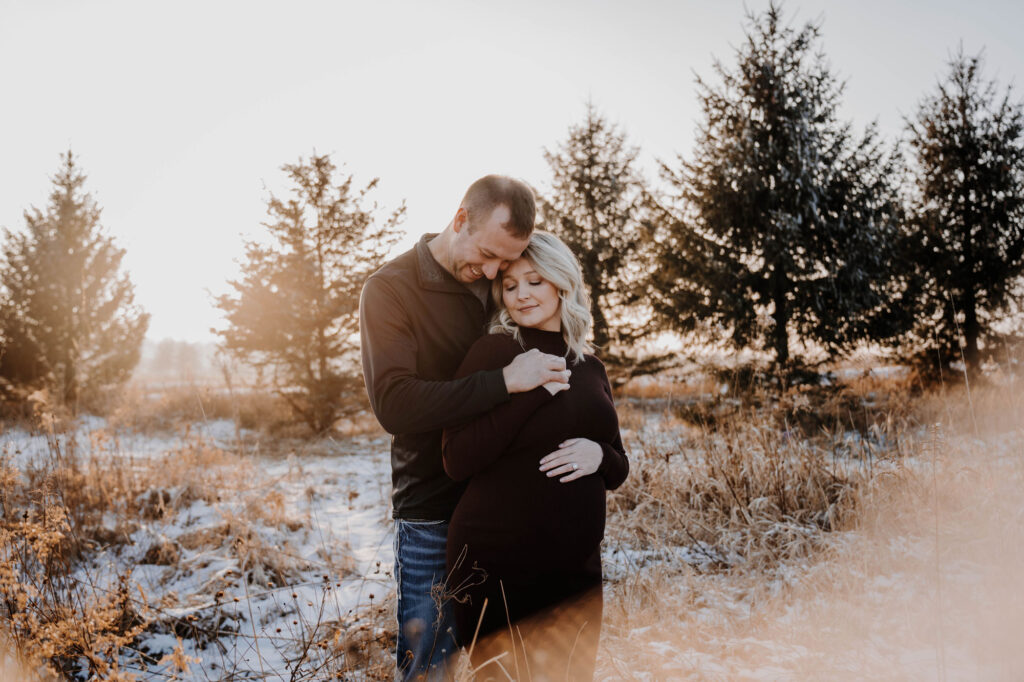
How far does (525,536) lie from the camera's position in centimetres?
Answer: 197

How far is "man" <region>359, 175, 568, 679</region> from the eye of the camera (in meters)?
2.11

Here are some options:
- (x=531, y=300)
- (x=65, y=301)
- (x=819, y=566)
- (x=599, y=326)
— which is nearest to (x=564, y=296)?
(x=531, y=300)

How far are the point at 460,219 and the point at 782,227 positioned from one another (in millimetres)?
9123

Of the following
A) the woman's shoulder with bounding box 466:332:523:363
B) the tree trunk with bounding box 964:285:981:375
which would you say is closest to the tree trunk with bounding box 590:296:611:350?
the tree trunk with bounding box 964:285:981:375

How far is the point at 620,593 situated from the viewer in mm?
3723

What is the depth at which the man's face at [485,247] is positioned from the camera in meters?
2.32

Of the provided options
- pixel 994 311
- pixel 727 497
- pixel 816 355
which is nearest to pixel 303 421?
pixel 727 497

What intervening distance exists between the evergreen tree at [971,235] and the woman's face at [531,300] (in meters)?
12.9

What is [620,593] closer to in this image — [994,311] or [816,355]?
[816,355]

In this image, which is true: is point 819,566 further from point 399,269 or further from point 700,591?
point 399,269

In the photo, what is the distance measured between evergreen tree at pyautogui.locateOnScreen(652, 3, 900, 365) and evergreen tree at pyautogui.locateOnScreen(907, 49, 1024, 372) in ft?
9.84

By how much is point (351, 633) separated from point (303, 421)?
8.73 m

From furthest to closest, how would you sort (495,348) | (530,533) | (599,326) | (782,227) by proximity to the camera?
(599,326)
(782,227)
(495,348)
(530,533)

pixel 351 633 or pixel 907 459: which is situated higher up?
pixel 907 459
